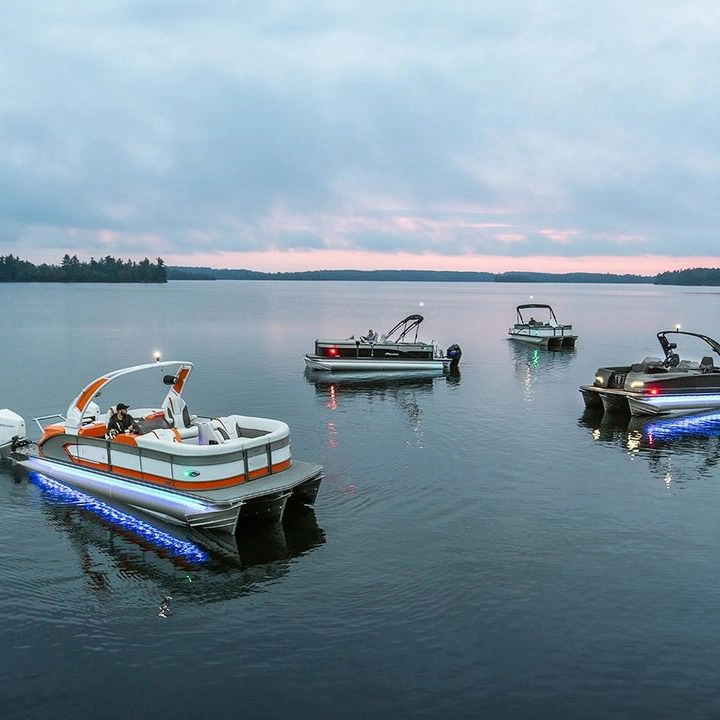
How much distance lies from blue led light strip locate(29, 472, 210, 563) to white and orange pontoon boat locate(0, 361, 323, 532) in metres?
0.54

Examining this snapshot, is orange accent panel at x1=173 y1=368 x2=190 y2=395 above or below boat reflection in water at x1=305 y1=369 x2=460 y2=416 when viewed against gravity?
above

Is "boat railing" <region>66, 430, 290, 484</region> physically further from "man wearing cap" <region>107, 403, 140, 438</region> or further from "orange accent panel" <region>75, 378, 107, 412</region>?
"orange accent panel" <region>75, 378, 107, 412</region>

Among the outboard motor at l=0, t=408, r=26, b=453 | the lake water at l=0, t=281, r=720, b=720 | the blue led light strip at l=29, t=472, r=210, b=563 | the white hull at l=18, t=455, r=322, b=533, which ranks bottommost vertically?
the lake water at l=0, t=281, r=720, b=720

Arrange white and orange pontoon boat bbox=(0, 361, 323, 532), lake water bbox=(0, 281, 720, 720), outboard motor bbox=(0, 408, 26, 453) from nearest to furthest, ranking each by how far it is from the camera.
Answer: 1. lake water bbox=(0, 281, 720, 720)
2. white and orange pontoon boat bbox=(0, 361, 323, 532)
3. outboard motor bbox=(0, 408, 26, 453)

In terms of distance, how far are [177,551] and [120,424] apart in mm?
5943

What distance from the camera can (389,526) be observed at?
2084 cm

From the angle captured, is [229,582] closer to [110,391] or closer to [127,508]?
[127,508]

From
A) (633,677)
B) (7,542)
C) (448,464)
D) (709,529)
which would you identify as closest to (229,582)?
(7,542)

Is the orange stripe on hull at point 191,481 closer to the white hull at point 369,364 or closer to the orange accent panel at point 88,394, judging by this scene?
the orange accent panel at point 88,394

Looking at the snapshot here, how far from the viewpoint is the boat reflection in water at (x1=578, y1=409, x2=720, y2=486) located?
28234 millimetres

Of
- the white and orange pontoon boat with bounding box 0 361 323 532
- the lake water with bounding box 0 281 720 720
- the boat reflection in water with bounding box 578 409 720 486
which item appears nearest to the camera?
the lake water with bounding box 0 281 720 720

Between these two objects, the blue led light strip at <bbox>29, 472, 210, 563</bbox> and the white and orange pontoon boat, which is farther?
the white and orange pontoon boat

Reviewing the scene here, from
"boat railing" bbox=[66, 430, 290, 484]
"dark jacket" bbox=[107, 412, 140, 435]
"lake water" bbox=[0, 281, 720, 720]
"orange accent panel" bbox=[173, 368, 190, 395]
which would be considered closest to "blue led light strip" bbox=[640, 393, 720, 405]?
"lake water" bbox=[0, 281, 720, 720]

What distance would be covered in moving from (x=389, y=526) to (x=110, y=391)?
3151 centimetres
